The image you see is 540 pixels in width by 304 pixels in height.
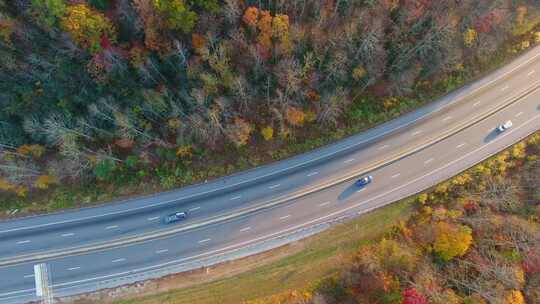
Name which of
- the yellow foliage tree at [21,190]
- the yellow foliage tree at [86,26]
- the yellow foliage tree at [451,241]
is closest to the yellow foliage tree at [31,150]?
the yellow foliage tree at [21,190]

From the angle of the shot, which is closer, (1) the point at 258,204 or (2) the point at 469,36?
(1) the point at 258,204

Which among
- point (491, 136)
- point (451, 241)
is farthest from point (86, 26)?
point (491, 136)

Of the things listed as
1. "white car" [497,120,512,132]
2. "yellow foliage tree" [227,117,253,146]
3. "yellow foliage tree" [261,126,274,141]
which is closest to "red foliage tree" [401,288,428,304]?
"yellow foliage tree" [261,126,274,141]

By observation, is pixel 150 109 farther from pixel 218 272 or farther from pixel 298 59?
pixel 218 272

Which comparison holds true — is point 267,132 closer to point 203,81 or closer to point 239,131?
point 239,131

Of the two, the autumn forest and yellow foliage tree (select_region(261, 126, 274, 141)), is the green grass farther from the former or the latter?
yellow foliage tree (select_region(261, 126, 274, 141))

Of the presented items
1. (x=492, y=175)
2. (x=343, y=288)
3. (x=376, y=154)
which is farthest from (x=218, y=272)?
(x=492, y=175)

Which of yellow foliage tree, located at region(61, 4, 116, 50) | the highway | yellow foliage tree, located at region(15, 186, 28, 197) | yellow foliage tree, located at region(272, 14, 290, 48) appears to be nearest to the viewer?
yellow foliage tree, located at region(61, 4, 116, 50)

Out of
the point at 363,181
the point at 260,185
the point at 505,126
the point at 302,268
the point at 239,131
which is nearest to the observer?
the point at 302,268
